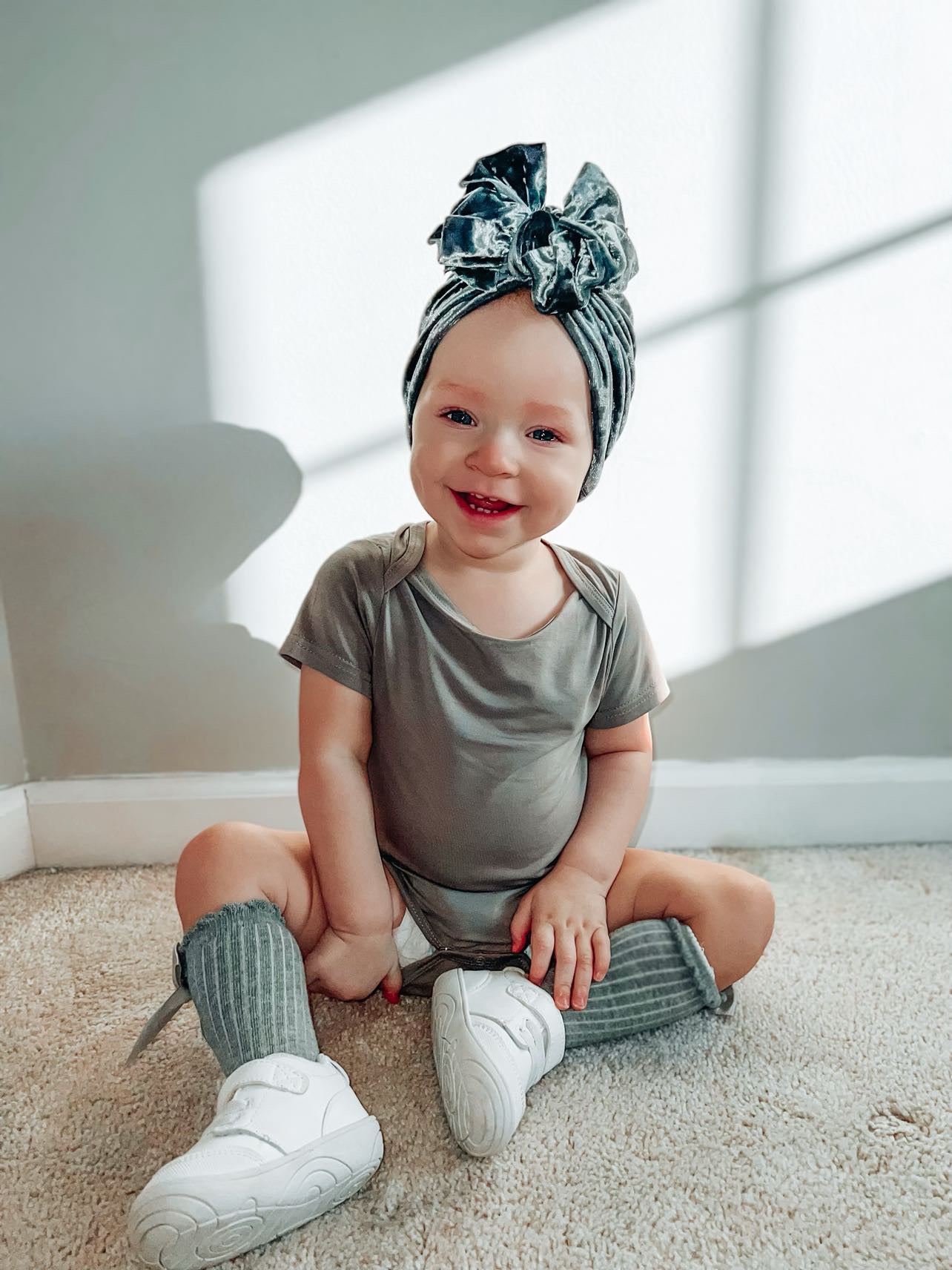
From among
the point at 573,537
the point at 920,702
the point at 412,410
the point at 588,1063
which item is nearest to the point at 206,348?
the point at 412,410

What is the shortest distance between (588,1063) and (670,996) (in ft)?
0.32

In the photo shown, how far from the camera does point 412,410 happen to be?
902mm

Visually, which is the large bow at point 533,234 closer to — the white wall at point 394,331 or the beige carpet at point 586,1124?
the white wall at point 394,331

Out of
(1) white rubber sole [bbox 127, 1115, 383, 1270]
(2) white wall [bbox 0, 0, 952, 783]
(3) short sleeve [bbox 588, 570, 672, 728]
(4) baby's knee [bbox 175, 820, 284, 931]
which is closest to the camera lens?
(1) white rubber sole [bbox 127, 1115, 383, 1270]

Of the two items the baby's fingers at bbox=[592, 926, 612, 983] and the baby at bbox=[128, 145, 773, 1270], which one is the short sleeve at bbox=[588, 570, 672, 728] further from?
the baby's fingers at bbox=[592, 926, 612, 983]

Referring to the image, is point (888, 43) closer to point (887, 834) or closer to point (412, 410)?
point (412, 410)

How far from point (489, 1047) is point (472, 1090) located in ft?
0.13

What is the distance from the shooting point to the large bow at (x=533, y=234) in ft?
2.60

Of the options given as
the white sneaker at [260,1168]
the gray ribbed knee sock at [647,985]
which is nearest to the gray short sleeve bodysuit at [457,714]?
the gray ribbed knee sock at [647,985]

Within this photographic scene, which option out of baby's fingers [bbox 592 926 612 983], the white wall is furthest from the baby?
the white wall

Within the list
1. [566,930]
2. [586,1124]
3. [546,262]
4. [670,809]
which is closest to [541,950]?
[566,930]

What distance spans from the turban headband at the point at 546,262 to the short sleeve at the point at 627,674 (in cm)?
19

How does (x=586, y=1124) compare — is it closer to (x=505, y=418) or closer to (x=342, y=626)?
(x=342, y=626)

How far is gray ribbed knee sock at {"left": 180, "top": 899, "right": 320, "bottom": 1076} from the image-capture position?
79 centimetres
